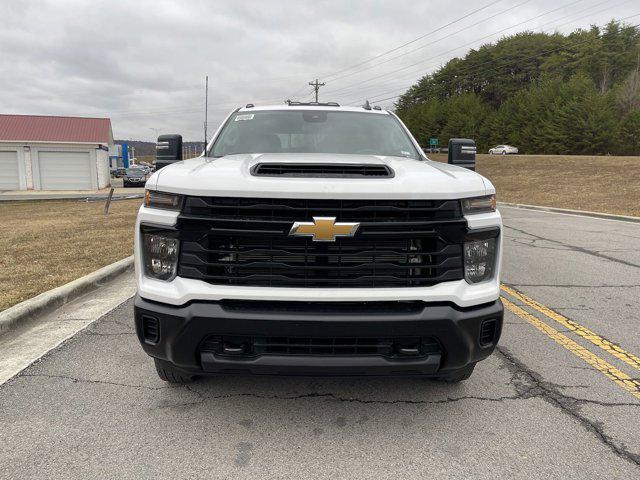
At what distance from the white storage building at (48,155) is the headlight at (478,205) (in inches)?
1415

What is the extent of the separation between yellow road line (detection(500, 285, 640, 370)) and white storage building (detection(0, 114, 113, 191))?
34.6m

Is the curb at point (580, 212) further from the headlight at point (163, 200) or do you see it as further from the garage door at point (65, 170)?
the garage door at point (65, 170)

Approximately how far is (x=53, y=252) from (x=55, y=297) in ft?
10.4

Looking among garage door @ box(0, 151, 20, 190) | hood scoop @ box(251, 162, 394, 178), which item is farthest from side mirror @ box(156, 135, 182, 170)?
garage door @ box(0, 151, 20, 190)

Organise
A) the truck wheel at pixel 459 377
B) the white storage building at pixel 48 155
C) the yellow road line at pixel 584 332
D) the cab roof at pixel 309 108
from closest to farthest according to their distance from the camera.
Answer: the truck wheel at pixel 459 377 → the yellow road line at pixel 584 332 → the cab roof at pixel 309 108 → the white storage building at pixel 48 155

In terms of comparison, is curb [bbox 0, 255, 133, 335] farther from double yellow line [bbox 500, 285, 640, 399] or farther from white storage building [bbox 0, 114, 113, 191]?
white storage building [bbox 0, 114, 113, 191]

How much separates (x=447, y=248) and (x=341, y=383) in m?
1.27

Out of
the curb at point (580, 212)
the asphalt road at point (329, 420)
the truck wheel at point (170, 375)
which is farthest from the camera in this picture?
the curb at point (580, 212)

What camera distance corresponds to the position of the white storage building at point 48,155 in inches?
1314

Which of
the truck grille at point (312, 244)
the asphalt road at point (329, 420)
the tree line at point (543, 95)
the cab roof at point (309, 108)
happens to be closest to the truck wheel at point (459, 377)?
the asphalt road at point (329, 420)

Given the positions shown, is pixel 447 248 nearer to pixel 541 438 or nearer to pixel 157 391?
pixel 541 438

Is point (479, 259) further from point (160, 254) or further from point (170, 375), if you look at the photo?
point (170, 375)

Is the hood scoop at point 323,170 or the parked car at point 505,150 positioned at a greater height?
the parked car at point 505,150

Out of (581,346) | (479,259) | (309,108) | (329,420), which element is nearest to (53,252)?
(309,108)
